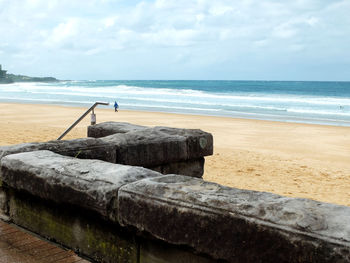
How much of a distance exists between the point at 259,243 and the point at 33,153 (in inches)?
81.4

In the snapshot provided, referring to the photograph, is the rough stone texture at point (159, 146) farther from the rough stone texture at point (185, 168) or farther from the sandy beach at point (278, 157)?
the sandy beach at point (278, 157)

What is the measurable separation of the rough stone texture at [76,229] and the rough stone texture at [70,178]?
0.11 meters

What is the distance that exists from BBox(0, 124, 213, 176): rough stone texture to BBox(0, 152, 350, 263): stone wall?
1.76 feet

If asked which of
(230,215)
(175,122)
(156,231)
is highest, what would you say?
(230,215)

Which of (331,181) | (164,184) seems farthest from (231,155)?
(164,184)

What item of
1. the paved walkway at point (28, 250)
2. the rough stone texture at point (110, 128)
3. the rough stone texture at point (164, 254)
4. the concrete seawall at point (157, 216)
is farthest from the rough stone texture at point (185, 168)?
the rough stone texture at point (164, 254)

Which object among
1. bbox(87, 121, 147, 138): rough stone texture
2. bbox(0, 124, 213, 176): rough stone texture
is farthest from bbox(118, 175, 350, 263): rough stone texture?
bbox(87, 121, 147, 138): rough stone texture

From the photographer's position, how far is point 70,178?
2580mm

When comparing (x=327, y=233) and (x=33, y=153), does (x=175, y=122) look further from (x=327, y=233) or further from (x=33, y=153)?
(x=327, y=233)

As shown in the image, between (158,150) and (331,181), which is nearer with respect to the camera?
(158,150)

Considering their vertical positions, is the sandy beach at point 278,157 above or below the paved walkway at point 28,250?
below

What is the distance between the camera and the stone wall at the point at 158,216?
169 cm

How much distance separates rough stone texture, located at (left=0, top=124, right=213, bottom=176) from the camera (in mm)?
3637

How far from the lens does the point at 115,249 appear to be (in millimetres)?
2469
